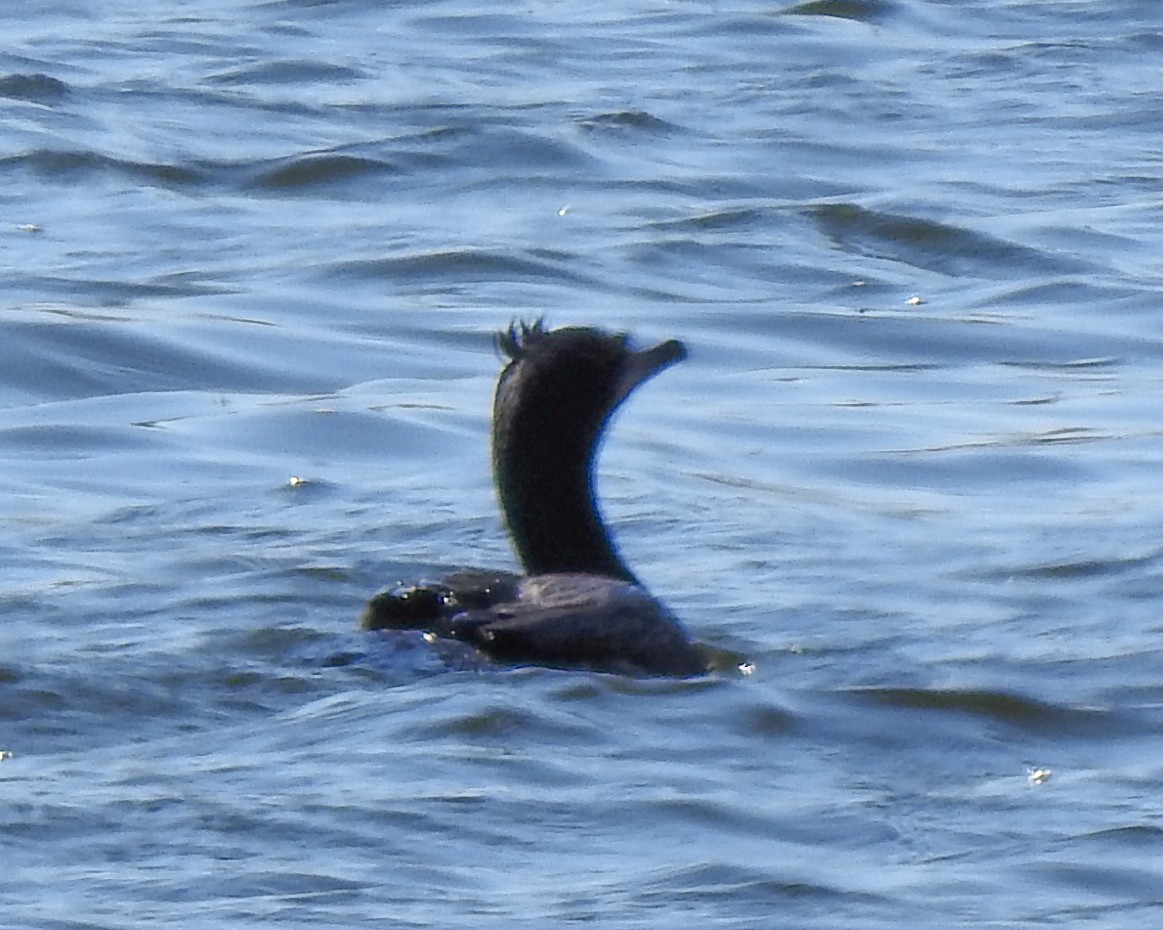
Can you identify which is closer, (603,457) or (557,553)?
(557,553)

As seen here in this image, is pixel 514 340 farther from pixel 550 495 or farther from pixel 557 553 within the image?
pixel 557 553

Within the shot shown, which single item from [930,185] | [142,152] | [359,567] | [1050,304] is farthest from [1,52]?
[359,567]

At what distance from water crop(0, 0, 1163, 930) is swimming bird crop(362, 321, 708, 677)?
0.41ft

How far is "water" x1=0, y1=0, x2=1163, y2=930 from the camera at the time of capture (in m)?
6.91

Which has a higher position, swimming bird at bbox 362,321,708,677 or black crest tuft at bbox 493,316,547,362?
black crest tuft at bbox 493,316,547,362

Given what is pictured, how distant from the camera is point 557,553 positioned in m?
8.80

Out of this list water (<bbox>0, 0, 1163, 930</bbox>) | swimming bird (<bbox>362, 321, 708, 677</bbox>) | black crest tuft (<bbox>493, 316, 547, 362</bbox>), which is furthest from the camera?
black crest tuft (<bbox>493, 316, 547, 362</bbox>)

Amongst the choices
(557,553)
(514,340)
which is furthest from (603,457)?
(514,340)

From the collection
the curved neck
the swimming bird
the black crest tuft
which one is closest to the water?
the swimming bird

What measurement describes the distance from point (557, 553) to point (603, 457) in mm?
3093

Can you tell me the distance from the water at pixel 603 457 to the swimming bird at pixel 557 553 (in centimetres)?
12

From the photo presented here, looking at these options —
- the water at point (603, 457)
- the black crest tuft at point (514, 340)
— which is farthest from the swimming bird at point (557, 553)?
the water at point (603, 457)

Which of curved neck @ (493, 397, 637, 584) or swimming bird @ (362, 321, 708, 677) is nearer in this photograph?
swimming bird @ (362, 321, 708, 677)

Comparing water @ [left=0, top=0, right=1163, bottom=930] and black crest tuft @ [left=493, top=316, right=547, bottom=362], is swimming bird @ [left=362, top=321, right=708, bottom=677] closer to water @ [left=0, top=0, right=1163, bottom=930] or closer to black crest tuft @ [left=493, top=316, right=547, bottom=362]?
black crest tuft @ [left=493, top=316, right=547, bottom=362]
